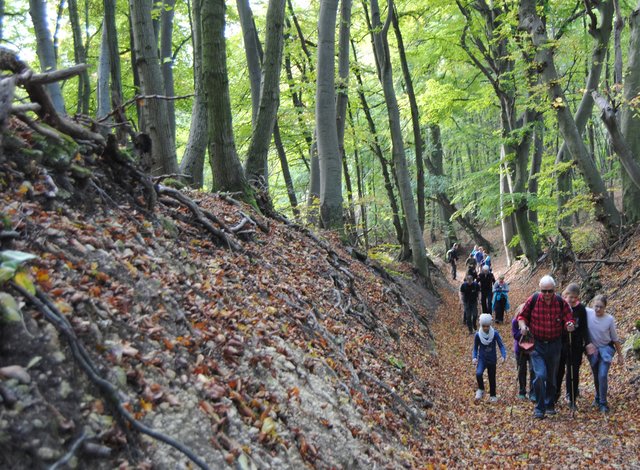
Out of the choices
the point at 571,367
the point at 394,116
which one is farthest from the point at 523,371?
the point at 394,116

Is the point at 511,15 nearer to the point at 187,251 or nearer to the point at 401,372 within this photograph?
the point at 401,372

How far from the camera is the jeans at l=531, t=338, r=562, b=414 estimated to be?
7273mm

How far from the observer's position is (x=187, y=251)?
17.7 feet

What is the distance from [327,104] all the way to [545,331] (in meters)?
6.85

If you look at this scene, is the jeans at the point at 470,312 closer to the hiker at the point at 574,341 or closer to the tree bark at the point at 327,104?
the tree bark at the point at 327,104

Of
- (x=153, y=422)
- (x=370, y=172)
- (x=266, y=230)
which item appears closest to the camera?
(x=153, y=422)

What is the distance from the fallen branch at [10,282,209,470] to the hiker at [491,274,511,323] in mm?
12437

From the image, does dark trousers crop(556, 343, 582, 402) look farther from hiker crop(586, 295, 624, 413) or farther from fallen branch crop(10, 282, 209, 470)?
fallen branch crop(10, 282, 209, 470)

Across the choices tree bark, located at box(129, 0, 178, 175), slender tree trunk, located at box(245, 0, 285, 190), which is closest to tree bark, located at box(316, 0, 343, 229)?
slender tree trunk, located at box(245, 0, 285, 190)

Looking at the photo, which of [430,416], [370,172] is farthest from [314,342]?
[370,172]

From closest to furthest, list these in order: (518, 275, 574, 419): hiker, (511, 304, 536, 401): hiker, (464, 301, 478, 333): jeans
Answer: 1. (518, 275, 574, 419): hiker
2. (511, 304, 536, 401): hiker
3. (464, 301, 478, 333): jeans

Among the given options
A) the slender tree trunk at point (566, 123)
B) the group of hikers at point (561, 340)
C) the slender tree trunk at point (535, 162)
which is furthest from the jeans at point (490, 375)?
the slender tree trunk at point (535, 162)

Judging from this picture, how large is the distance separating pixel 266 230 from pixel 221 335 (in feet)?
13.9

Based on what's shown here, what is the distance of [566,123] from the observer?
1305cm
